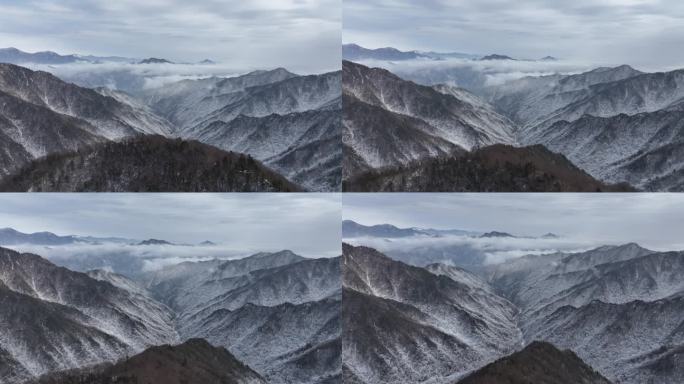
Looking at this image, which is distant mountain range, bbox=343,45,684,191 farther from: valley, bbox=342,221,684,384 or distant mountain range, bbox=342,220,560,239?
valley, bbox=342,221,684,384

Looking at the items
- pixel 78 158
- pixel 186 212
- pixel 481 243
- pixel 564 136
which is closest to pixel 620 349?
pixel 481 243

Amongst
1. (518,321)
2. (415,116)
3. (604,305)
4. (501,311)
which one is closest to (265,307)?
(501,311)

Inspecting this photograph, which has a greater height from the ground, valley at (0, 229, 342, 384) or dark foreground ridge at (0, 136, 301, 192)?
dark foreground ridge at (0, 136, 301, 192)

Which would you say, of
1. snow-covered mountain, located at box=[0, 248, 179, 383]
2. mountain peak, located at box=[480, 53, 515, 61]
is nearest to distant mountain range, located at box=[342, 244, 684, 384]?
snow-covered mountain, located at box=[0, 248, 179, 383]

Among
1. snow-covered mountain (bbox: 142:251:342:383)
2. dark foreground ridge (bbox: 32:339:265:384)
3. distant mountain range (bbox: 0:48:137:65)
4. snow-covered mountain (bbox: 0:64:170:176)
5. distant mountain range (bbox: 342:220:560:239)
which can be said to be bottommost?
dark foreground ridge (bbox: 32:339:265:384)

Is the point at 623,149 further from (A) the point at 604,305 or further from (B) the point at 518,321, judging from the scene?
(B) the point at 518,321

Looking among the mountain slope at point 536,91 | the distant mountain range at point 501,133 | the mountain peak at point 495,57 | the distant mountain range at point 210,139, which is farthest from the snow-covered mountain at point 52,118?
the mountain slope at point 536,91

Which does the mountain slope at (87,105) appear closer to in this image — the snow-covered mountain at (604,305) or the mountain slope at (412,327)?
the mountain slope at (412,327)
